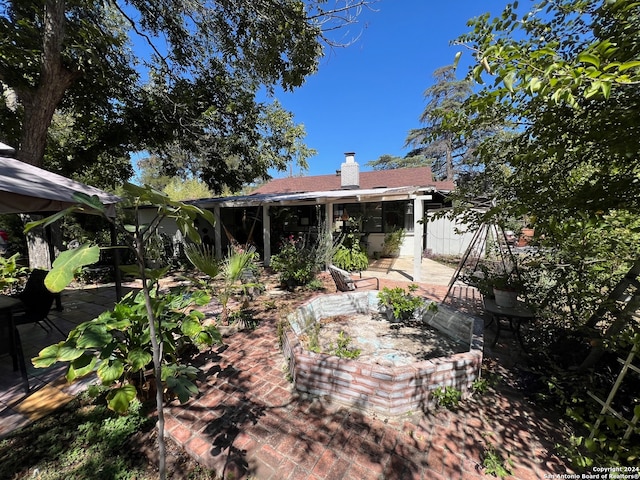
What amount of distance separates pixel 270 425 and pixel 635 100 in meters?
3.74

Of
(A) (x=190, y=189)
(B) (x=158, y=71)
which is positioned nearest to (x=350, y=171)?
(B) (x=158, y=71)

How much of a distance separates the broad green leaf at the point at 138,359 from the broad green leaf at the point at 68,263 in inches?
57.4

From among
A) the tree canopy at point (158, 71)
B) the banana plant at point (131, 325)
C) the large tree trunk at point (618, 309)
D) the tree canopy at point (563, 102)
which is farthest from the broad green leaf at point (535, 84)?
the tree canopy at point (158, 71)

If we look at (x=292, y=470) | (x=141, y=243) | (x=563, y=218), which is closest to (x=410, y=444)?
(x=292, y=470)

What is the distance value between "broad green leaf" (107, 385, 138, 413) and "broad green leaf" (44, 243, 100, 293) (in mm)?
1531

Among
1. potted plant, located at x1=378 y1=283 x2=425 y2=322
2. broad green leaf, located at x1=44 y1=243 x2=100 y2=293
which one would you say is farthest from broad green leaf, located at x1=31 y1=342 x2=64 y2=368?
potted plant, located at x1=378 y1=283 x2=425 y2=322

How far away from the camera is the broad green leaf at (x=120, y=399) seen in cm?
193

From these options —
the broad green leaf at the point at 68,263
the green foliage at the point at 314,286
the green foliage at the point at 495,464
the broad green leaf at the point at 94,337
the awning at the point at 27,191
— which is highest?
the awning at the point at 27,191

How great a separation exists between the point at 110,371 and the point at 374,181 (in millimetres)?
13528

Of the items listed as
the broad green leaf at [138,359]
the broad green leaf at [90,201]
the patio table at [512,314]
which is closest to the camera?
the broad green leaf at [90,201]

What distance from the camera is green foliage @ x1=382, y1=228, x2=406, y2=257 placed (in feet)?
35.1

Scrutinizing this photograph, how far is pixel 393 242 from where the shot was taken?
1073cm

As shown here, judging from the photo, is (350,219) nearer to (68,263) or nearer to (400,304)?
(400,304)

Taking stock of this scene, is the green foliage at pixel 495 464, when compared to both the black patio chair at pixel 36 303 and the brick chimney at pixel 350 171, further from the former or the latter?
the brick chimney at pixel 350 171
